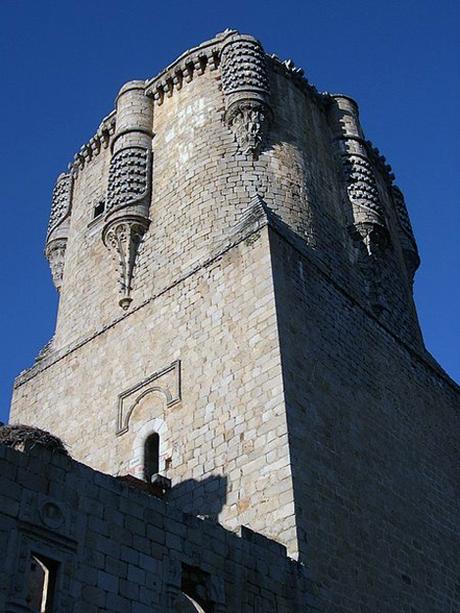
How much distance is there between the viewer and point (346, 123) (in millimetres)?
18375

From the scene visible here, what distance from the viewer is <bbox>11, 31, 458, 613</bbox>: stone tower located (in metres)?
11.1

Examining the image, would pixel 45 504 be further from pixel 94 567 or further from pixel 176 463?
pixel 176 463

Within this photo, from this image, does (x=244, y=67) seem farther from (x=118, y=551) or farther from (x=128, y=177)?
(x=118, y=551)

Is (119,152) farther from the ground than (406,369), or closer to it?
farther from the ground

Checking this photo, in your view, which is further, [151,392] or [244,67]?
[244,67]

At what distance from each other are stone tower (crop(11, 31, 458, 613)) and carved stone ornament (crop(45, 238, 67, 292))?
4cm

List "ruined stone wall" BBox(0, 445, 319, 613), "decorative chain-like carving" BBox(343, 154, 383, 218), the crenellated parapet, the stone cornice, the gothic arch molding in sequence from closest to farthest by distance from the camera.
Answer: "ruined stone wall" BBox(0, 445, 319, 613)
the gothic arch molding
the stone cornice
"decorative chain-like carving" BBox(343, 154, 383, 218)
the crenellated parapet

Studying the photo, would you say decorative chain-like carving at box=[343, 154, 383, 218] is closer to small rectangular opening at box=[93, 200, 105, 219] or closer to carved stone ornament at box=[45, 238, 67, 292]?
small rectangular opening at box=[93, 200, 105, 219]

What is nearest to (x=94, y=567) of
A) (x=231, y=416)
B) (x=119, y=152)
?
(x=231, y=416)

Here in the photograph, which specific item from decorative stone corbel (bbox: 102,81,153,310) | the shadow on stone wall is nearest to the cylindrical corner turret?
decorative stone corbel (bbox: 102,81,153,310)

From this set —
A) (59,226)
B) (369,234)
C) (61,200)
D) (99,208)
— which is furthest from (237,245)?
→ (61,200)

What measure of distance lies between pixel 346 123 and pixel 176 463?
374 inches

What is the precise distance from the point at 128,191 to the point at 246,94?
2.88 meters

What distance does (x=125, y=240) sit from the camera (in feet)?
51.4
